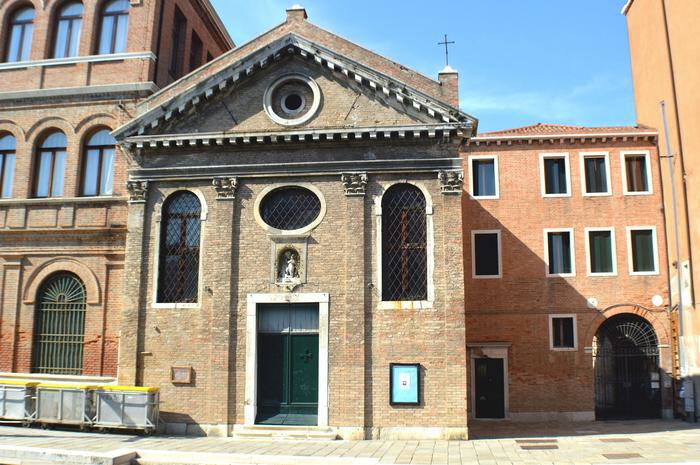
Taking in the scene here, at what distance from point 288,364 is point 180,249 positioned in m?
4.31

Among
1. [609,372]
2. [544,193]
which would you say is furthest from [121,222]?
[609,372]

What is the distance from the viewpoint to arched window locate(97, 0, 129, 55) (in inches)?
755

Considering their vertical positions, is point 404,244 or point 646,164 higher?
point 646,164

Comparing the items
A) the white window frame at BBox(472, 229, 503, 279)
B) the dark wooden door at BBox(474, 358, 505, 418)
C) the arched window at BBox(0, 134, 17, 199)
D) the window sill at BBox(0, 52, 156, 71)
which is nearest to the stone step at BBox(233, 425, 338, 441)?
the dark wooden door at BBox(474, 358, 505, 418)

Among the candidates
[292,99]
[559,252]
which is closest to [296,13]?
[292,99]

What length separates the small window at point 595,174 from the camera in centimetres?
2208

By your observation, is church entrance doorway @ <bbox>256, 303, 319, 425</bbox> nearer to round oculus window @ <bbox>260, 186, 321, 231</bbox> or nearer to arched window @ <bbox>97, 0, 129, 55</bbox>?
round oculus window @ <bbox>260, 186, 321, 231</bbox>

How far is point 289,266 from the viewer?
15844 mm

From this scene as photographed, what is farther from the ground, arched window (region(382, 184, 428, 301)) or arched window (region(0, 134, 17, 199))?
arched window (region(0, 134, 17, 199))

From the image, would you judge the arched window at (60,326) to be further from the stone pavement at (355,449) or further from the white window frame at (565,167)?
the white window frame at (565,167)

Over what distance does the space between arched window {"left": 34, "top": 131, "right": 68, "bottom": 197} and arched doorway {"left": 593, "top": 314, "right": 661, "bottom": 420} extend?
1840 cm

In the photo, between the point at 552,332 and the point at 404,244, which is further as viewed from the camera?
the point at 552,332

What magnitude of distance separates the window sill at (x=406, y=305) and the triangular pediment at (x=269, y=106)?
Result: 437cm

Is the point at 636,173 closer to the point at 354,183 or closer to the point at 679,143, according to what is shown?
the point at 679,143
